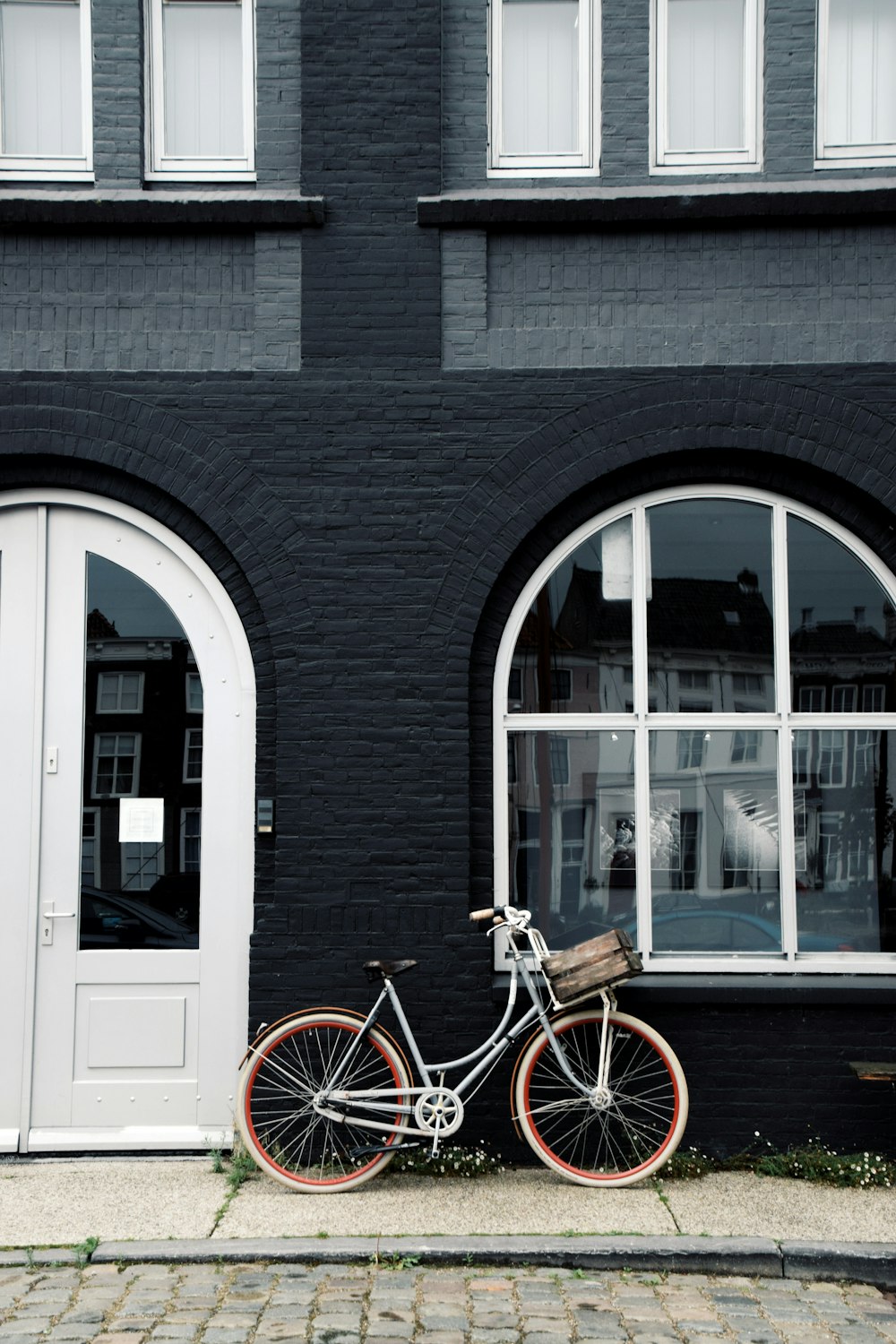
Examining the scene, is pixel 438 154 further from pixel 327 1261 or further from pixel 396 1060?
pixel 327 1261

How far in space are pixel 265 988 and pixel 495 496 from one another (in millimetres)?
2815

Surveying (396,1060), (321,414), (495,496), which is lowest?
(396,1060)

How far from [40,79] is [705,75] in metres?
3.70

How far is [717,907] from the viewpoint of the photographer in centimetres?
705

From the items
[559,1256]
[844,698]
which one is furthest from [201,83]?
[559,1256]

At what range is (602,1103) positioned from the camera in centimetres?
640

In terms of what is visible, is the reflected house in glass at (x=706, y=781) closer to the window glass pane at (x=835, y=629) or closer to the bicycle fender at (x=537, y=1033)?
the window glass pane at (x=835, y=629)

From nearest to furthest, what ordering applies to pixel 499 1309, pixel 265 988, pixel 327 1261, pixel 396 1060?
pixel 499 1309
pixel 327 1261
pixel 396 1060
pixel 265 988

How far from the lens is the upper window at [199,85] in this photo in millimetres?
7305

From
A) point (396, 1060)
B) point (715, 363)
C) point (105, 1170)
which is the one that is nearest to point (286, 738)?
point (396, 1060)

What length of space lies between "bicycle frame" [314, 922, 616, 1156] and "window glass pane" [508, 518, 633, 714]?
132cm

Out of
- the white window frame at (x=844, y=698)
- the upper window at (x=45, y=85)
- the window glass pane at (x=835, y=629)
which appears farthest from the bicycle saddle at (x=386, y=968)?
the upper window at (x=45, y=85)

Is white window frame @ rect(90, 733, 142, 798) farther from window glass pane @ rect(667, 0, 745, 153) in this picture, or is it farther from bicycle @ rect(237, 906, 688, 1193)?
window glass pane @ rect(667, 0, 745, 153)

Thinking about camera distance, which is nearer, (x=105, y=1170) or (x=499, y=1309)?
(x=499, y=1309)
